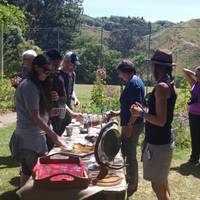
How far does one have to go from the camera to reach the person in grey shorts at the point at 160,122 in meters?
4.07

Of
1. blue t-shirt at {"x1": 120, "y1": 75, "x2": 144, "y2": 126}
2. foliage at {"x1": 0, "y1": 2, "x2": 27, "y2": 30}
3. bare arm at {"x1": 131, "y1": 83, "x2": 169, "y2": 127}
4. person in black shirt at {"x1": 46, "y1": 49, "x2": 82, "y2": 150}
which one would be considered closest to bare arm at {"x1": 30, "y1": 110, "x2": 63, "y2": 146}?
bare arm at {"x1": 131, "y1": 83, "x2": 169, "y2": 127}

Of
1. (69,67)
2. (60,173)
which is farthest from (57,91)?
(60,173)

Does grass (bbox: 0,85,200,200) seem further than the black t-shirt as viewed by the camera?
Yes

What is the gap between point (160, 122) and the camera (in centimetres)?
411

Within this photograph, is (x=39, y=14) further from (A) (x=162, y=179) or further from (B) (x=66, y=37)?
(A) (x=162, y=179)

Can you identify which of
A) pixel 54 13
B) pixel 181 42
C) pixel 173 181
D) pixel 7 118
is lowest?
pixel 7 118

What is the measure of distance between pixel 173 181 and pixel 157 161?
288 cm

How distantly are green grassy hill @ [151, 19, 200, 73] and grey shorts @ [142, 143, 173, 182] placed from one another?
36.4 metres

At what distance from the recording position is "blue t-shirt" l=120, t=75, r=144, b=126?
5.77 m

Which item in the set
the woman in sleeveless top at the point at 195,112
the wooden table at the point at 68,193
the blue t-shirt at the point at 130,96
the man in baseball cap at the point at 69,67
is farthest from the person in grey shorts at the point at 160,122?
the woman in sleeveless top at the point at 195,112

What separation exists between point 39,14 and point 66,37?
7580mm

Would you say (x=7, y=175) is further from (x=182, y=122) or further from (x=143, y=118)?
(x=182, y=122)

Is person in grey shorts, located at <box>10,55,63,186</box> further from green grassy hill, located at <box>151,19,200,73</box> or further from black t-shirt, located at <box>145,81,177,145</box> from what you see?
green grassy hill, located at <box>151,19,200,73</box>

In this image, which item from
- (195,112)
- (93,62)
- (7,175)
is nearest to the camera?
(7,175)
